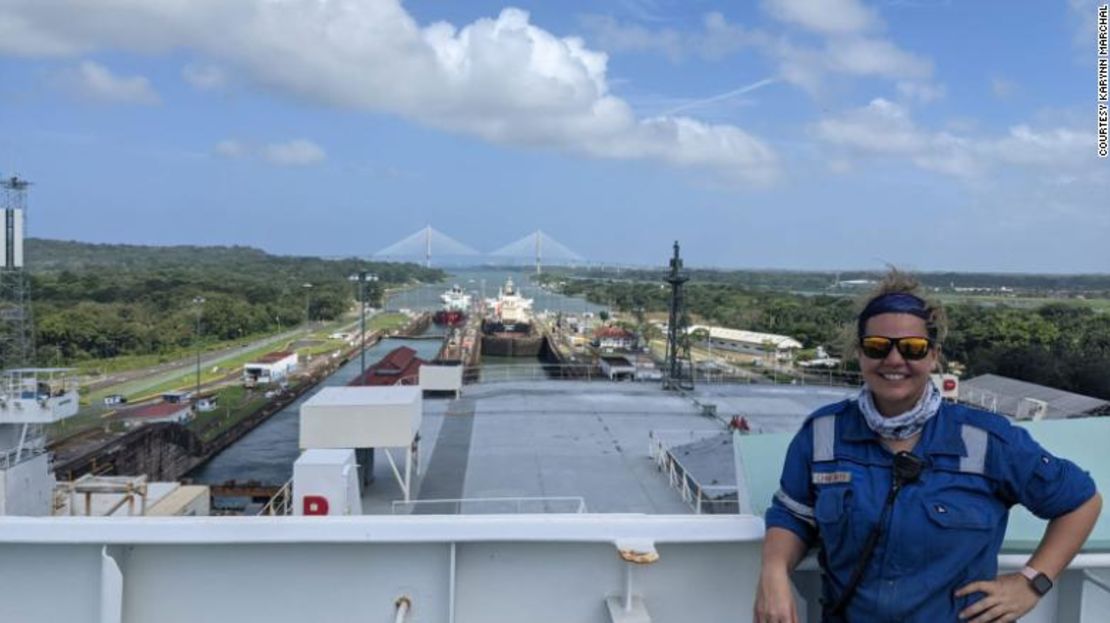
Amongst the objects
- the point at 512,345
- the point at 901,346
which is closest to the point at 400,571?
the point at 901,346

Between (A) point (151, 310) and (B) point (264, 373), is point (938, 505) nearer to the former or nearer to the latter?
(B) point (264, 373)

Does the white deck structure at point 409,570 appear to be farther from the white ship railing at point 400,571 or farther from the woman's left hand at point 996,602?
the woman's left hand at point 996,602

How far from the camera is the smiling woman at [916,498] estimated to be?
4.88 ft

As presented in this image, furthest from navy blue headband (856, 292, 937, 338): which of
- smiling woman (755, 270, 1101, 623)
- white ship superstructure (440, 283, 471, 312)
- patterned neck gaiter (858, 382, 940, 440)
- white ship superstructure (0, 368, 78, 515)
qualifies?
white ship superstructure (440, 283, 471, 312)

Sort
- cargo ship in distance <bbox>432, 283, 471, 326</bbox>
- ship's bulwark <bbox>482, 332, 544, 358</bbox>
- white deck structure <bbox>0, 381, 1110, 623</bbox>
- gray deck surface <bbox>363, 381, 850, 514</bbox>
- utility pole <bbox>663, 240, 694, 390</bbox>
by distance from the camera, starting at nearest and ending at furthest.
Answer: white deck structure <bbox>0, 381, 1110, 623</bbox> < gray deck surface <bbox>363, 381, 850, 514</bbox> < utility pole <bbox>663, 240, 694, 390</bbox> < ship's bulwark <bbox>482, 332, 544, 358</bbox> < cargo ship in distance <bbox>432, 283, 471, 326</bbox>

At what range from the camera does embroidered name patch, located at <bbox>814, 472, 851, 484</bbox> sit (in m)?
1.55

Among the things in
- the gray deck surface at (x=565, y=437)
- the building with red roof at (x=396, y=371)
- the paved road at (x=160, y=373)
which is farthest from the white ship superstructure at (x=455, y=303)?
the gray deck surface at (x=565, y=437)

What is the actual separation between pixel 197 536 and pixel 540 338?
180ft

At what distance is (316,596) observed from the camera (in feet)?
6.45

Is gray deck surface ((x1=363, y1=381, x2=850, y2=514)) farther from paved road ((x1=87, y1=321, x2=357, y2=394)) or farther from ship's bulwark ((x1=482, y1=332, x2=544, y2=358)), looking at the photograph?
ship's bulwark ((x1=482, y1=332, x2=544, y2=358))

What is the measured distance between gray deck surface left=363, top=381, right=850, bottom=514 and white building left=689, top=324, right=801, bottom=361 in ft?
86.8

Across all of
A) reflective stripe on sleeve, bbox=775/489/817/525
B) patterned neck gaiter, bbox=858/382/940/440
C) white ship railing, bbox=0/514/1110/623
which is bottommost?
white ship railing, bbox=0/514/1110/623

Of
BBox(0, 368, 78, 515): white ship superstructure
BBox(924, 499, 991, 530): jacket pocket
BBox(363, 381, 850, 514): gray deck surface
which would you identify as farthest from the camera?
BBox(363, 381, 850, 514): gray deck surface

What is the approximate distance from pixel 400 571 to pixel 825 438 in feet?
3.66
